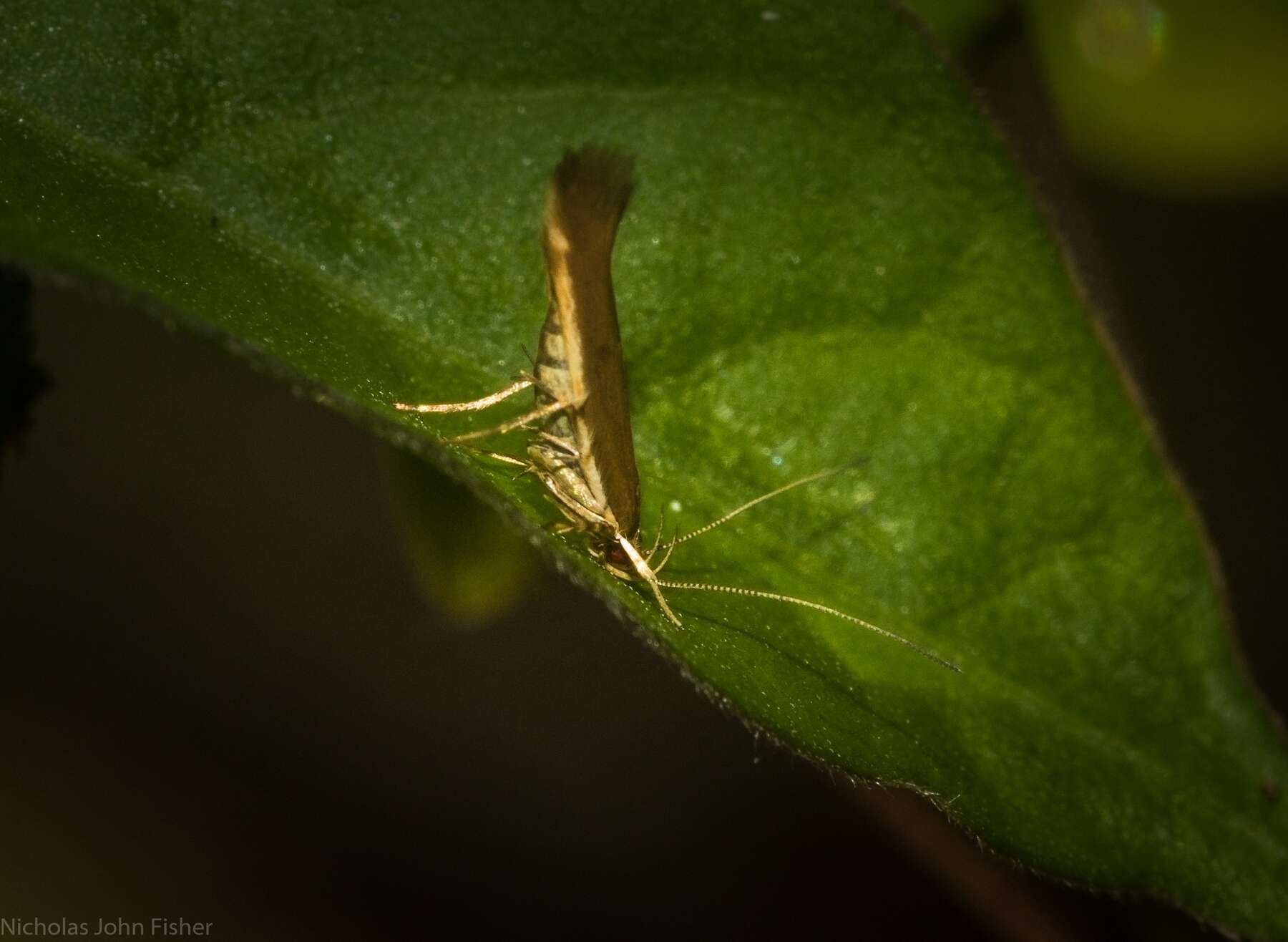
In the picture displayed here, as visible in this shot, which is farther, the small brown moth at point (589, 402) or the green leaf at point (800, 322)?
the small brown moth at point (589, 402)

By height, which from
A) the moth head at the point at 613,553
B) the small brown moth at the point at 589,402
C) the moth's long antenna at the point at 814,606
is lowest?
the moth's long antenna at the point at 814,606

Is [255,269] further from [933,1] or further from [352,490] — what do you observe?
[933,1]

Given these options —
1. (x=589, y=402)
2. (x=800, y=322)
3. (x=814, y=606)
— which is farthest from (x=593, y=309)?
(x=814, y=606)

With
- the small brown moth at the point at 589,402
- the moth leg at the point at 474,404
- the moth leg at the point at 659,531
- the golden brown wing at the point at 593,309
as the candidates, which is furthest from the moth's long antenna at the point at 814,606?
the moth leg at the point at 474,404

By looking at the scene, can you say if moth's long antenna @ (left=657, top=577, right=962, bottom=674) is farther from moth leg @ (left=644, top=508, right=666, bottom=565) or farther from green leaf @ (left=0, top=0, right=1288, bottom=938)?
moth leg @ (left=644, top=508, right=666, bottom=565)

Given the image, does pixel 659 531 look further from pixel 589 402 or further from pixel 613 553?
pixel 589 402

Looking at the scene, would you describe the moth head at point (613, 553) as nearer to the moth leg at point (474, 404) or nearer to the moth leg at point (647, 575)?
the moth leg at point (647, 575)
